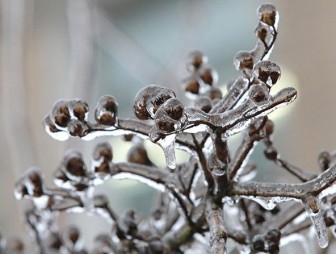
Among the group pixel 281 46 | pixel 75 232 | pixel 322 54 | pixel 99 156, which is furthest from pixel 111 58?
pixel 99 156

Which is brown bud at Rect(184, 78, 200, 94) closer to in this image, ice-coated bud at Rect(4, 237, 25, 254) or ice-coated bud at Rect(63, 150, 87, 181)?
ice-coated bud at Rect(63, 150, 87, 181)

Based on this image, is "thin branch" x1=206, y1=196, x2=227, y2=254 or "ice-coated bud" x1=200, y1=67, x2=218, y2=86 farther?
"ice-coated bud" x1=200, y1=67, x2=218, y2=86

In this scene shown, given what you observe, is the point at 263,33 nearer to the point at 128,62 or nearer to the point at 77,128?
the point at 77,128

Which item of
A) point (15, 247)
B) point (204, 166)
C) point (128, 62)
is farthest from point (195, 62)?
point (128, 62)

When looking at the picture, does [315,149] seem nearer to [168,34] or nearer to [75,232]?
[168,34]

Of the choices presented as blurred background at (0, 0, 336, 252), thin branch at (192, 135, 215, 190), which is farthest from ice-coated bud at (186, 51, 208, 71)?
blurred background at (0, 0, 336, 252)

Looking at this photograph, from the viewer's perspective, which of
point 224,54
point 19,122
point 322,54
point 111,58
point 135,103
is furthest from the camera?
point 111,58

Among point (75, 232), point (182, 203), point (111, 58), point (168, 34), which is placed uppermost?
point (182, 203)
